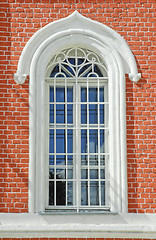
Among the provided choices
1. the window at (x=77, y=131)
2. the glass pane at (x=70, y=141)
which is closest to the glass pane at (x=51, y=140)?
the window at (x=77, y=131)

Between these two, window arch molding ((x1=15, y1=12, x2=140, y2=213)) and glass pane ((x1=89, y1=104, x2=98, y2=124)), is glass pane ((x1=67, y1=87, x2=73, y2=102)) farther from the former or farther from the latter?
window arch molding ((x1=15, y1=12, x2=140, y2=213))

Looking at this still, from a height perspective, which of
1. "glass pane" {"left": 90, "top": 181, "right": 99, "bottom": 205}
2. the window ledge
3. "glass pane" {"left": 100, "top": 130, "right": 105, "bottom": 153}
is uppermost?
"glass pane" {"left": 100, "top": 130, "right": 105, "bottom": 153}

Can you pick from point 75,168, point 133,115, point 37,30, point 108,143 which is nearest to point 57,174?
point 75,168

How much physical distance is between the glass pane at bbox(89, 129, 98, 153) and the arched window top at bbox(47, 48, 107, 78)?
961 millimetres

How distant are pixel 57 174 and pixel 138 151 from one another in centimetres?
138

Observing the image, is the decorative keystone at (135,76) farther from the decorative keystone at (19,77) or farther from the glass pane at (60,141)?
the decorative keystone at (19,77)

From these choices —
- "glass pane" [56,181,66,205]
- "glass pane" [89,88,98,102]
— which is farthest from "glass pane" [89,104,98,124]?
"glass pane" [56,181,66,205]

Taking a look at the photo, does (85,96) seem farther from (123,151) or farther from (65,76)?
(123,151)

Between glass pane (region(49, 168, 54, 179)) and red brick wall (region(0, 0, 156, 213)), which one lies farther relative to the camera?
glass pane (region(49, 168, 54, 179))

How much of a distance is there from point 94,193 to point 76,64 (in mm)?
2187

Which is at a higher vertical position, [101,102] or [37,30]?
[37,30]

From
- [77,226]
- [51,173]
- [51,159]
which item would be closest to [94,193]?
[77,226]

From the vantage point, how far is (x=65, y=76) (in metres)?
7.59

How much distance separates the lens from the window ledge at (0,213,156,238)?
6.96 metres
